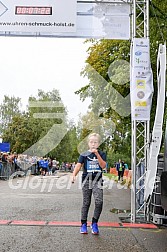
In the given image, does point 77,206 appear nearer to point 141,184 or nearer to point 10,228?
point 141,184

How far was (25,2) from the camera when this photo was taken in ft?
28.0

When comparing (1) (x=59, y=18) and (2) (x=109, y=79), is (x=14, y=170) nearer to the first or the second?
(2) (x=109, y=79)

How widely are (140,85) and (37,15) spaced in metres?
2.89

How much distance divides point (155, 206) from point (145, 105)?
78.0 inches

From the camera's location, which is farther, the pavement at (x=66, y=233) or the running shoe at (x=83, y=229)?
the running shoe at (x=83, y=229)

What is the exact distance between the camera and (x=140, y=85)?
25.0 feet

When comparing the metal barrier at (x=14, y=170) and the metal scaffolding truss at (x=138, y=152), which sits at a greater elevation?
the metal scaffolding truss at (x=138, y=152)

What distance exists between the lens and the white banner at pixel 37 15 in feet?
27.9

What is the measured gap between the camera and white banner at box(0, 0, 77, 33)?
8516mm

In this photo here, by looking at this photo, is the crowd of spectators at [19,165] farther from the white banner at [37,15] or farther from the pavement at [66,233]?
the white banner at [37,15]

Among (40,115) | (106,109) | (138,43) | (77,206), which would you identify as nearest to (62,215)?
(77,206)

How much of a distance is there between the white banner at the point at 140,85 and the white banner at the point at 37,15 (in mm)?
1864

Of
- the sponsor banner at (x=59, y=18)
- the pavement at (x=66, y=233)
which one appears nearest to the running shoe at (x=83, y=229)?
the pavement at (x=66, y=233)

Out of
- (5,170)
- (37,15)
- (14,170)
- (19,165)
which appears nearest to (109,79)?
(5,170)
